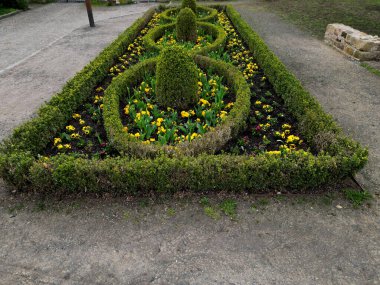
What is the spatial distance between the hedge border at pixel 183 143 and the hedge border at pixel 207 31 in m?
1.68

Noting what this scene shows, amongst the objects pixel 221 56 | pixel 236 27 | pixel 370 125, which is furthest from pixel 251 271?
pixel 236 27

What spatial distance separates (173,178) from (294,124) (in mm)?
2608

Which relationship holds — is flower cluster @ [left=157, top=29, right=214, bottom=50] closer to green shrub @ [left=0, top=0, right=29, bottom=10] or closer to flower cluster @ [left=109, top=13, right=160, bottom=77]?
flower cluster @ [left=109, top=13, right=160, bottom=77]

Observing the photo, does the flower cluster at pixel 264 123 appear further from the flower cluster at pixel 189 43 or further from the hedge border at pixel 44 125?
the hedge border at pixel 44 125

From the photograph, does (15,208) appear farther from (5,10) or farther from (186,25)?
(5,10)

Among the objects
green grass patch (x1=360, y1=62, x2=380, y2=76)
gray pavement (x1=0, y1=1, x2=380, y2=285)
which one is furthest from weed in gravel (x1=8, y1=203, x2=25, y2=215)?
green grass patch (x1=360, y1=62, x2=380, y2=76)

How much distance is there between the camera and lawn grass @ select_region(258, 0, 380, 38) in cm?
1168

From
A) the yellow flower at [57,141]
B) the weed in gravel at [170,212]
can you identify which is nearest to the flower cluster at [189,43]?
the yellow flower at [57,141]

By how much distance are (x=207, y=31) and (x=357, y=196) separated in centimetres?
787

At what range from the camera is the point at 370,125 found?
554 centimetres

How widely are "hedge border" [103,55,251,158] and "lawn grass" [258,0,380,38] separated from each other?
21.9 feet

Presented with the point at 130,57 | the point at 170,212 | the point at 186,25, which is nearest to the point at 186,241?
the point at 170,212

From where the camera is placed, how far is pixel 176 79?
5.46m

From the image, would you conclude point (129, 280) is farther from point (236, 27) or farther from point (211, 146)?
point (236, 27)
